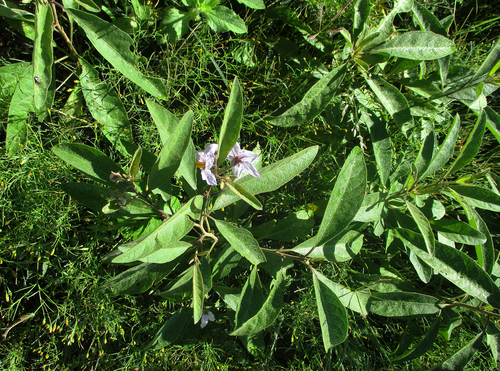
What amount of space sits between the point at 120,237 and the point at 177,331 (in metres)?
0.81

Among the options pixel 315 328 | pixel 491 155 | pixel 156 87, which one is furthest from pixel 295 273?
pixel 491 155

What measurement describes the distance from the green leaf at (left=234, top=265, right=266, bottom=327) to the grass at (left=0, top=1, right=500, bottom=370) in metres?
0.64

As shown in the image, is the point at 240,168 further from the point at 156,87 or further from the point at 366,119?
the point at 366,119

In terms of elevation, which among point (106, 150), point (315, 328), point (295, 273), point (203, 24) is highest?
point (203, 24)

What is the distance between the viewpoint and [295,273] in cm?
243

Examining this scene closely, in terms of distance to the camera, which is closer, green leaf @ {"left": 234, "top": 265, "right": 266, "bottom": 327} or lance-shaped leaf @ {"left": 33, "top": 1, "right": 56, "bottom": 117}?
lance-shaped leaf @ {"left": 33, "top": 1, "right": 56, "bottom": 117}

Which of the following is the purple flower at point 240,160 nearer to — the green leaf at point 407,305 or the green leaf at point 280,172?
the green leaf at point 280,172

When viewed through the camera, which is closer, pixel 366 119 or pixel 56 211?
pixel 56 211

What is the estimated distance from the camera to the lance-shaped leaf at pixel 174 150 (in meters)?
1.28

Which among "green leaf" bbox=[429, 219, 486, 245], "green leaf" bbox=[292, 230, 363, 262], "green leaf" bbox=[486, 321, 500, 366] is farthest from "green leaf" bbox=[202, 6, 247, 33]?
"green leaf" bbox=[486, 321, 500, 366]

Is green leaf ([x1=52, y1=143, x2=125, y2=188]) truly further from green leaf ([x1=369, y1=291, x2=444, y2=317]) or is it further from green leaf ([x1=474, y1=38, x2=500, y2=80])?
green leaf ([x1=474, y1=38, x2=500, y2=80])

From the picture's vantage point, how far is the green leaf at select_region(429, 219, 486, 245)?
179 centimetres

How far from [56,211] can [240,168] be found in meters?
1.38

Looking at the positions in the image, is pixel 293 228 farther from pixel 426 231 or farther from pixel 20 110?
pixel 20 110
